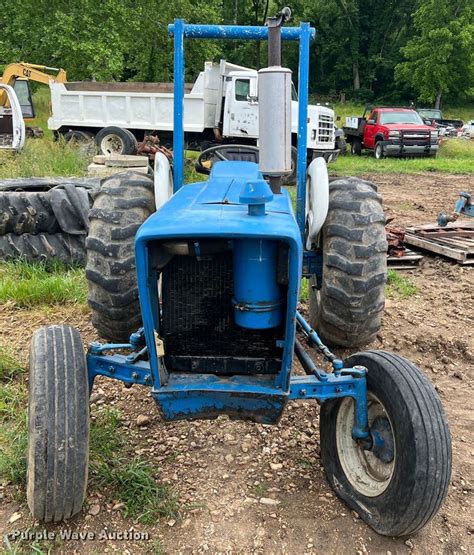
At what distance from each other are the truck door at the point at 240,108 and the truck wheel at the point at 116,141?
97.8 inches

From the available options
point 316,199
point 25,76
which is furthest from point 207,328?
point 25,76

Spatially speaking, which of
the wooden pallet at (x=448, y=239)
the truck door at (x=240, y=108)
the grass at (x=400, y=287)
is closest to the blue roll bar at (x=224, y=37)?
the grass at (x=400, y=287)

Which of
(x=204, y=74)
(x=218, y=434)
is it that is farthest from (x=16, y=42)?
(x=218, y=434)

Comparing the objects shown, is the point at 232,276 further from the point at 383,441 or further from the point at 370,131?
the point at 370,131

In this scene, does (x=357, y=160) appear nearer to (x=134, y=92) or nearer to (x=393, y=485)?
(x=134, y=92)

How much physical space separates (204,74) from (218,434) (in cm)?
1258

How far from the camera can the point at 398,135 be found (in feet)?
63.9

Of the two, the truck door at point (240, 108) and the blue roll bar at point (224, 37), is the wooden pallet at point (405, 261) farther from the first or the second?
the truck door at point (240, 108)

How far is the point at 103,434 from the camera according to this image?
10.1ft

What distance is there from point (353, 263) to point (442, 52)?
3712 centimetres

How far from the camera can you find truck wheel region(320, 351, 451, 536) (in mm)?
2275

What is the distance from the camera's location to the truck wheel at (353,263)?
11.2ft

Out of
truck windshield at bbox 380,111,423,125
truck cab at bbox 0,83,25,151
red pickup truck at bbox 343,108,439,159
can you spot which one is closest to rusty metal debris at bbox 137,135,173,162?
truck cab at bbox 0,83,25,151

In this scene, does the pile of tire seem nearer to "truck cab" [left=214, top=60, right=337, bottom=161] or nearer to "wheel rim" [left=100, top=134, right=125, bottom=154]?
"truck cab" [left=214, top=60, right=337, bottom=161]
